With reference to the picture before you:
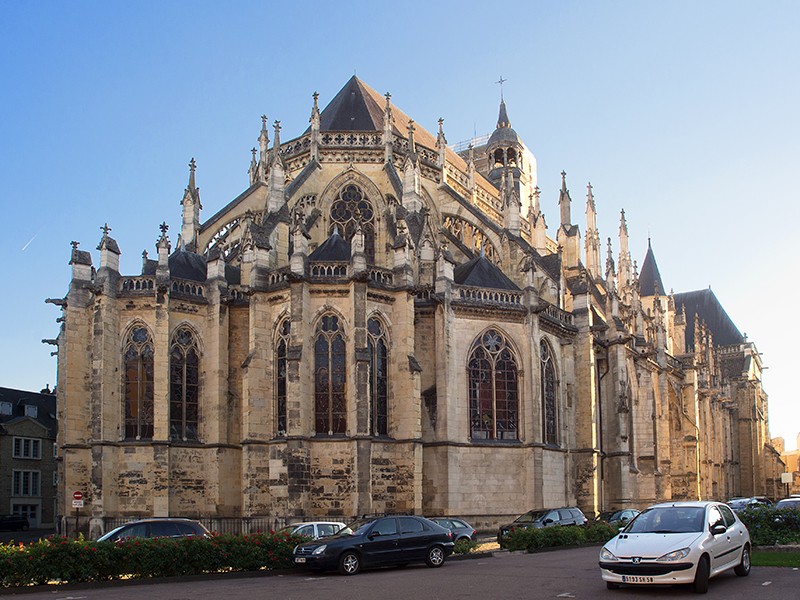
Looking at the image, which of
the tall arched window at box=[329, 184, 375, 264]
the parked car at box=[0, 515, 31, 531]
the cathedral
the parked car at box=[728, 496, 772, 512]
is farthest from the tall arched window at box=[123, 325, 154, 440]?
the parked car at box=[0, 515, 31, 531]

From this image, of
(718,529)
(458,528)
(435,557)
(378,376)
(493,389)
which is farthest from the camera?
(493,389)

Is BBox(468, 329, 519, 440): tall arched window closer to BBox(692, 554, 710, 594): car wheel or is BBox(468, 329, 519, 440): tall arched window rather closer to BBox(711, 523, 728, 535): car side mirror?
BBox(711, 523, 728, 535): car side mirror

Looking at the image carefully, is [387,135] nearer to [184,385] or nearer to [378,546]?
[184,385]

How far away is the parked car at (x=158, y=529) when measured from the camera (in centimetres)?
1805

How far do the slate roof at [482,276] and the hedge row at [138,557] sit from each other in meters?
17.1

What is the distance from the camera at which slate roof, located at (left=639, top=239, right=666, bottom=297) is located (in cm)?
7825

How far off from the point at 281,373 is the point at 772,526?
16.5 metres

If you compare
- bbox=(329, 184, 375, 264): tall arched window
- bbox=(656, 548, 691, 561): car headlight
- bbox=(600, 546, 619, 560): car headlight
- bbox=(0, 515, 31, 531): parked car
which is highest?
bbox=(329, 184, 375, 264): tall arched window

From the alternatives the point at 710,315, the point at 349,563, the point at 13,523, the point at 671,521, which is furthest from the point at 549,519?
the point at 710,315

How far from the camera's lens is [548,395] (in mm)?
35062

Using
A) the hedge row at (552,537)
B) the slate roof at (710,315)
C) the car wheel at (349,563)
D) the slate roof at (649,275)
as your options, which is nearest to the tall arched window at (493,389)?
the hedge row at (552,537)

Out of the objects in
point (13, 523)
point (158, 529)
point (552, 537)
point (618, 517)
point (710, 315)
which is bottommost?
point (13, 523)

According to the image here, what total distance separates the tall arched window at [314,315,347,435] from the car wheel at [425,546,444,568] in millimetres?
10857

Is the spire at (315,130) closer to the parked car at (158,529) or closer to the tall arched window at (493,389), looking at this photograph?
the tall arched window at (493,389)
